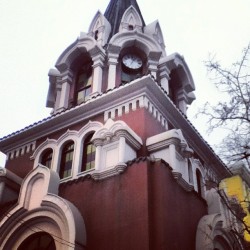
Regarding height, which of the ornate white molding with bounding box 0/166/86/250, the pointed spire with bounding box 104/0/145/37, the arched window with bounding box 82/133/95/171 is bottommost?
the ornate white molding with bounding box 0/166/86/250

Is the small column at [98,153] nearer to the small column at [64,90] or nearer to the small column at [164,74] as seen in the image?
the small column at [64,90]

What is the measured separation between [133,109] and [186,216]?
4.21m

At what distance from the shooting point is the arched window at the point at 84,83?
17.6m

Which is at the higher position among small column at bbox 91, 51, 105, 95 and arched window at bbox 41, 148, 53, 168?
small column at bbox 91, 51, 105, 95

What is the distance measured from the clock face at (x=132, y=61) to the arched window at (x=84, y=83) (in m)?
1.63

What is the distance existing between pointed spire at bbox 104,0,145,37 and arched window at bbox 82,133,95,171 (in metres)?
7.83

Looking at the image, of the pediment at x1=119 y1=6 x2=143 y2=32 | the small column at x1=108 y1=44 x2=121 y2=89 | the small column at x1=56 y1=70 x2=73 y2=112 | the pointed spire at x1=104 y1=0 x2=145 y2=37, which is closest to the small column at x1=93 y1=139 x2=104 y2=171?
the small column at x1=108 y1=44 x2=121 y2=89

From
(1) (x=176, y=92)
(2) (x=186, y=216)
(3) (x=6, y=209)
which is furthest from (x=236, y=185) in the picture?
(3) (x=6, y=209)

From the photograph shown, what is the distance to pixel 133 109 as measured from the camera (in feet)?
47.5

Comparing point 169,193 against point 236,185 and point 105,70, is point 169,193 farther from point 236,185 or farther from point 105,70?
point 236,185

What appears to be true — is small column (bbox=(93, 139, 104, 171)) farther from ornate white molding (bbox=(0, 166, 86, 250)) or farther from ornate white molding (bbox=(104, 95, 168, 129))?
ornate white molding (bbox=(104, 95, 168, 129))

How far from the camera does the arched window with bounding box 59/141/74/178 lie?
14.7m

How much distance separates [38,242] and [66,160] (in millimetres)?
3681

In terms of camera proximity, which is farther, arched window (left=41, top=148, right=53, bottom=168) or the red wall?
arched window (left=41, top=148, right=53, bottom=168)
